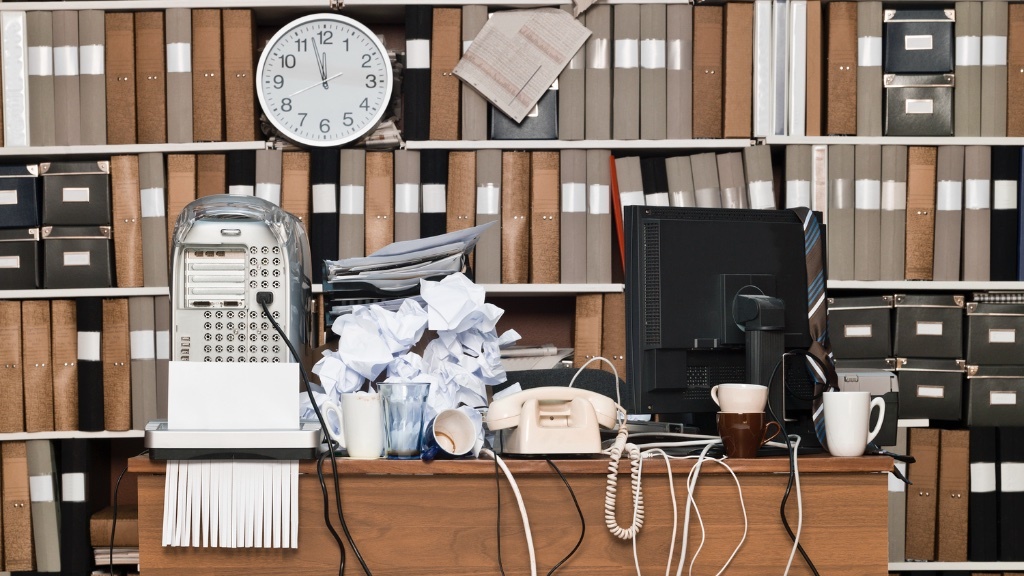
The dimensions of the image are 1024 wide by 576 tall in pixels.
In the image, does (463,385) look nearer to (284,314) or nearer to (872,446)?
(284,314)

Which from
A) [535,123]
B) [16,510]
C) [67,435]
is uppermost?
[535,123]

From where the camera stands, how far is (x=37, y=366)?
255cm

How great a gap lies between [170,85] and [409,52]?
2.22 ft

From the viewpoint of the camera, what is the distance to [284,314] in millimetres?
1228

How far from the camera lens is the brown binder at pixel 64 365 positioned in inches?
101

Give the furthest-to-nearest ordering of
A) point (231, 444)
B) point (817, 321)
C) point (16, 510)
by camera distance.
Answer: point (16, 510)
point (817, 321)
point (231, 444)

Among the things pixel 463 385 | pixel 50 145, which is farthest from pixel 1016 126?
pixel 50 145

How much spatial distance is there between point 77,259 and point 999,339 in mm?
2554

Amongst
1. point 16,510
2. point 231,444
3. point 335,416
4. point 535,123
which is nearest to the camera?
point 231,444

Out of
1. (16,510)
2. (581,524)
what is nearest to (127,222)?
(16,510)

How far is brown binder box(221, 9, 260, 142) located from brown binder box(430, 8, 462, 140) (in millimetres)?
516

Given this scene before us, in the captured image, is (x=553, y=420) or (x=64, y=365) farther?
(x=64, y=365)

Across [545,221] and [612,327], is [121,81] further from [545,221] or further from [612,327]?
[612,327]

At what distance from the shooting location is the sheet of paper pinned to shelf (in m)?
2.61
